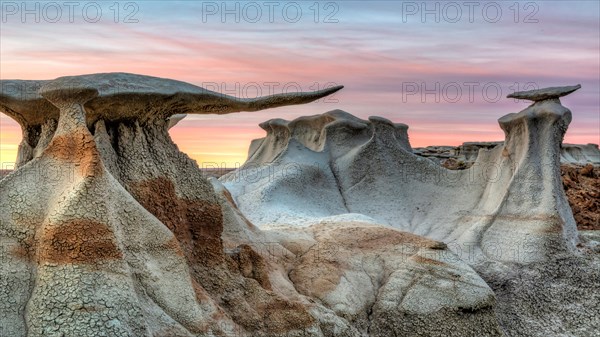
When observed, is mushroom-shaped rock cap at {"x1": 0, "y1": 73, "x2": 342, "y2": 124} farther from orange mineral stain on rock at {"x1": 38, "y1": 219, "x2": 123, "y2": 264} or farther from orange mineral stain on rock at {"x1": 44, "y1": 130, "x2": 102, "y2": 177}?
orange mineral stain on rock at {"x1": 38, "y1": 219, "x2": 123, "y2": 264}

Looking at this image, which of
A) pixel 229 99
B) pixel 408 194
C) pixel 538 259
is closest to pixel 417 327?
pixel 229 99

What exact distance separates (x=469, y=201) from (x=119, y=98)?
6.07m

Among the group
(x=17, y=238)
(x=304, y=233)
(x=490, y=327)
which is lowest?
(x=490, y=327)

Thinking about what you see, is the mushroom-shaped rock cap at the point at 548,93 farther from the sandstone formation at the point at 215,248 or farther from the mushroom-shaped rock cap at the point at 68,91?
the mushroom-shaped rock cap at the point at 68,91

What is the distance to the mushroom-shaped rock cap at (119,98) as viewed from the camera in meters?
4.62

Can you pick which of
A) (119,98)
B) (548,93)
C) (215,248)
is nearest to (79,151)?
(119,98)

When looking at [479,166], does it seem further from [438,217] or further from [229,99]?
[229,99]

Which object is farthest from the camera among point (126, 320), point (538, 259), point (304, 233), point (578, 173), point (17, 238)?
point (578, 173)

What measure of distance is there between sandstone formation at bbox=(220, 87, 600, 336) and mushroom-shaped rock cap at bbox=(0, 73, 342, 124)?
4.83ft

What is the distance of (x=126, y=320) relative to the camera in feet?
13.4

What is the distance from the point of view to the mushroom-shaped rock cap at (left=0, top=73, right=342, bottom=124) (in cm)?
462

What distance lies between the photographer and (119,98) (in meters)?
4.89

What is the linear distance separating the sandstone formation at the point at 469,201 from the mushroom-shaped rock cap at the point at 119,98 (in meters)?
1.47

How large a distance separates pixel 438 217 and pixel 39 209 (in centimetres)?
653
